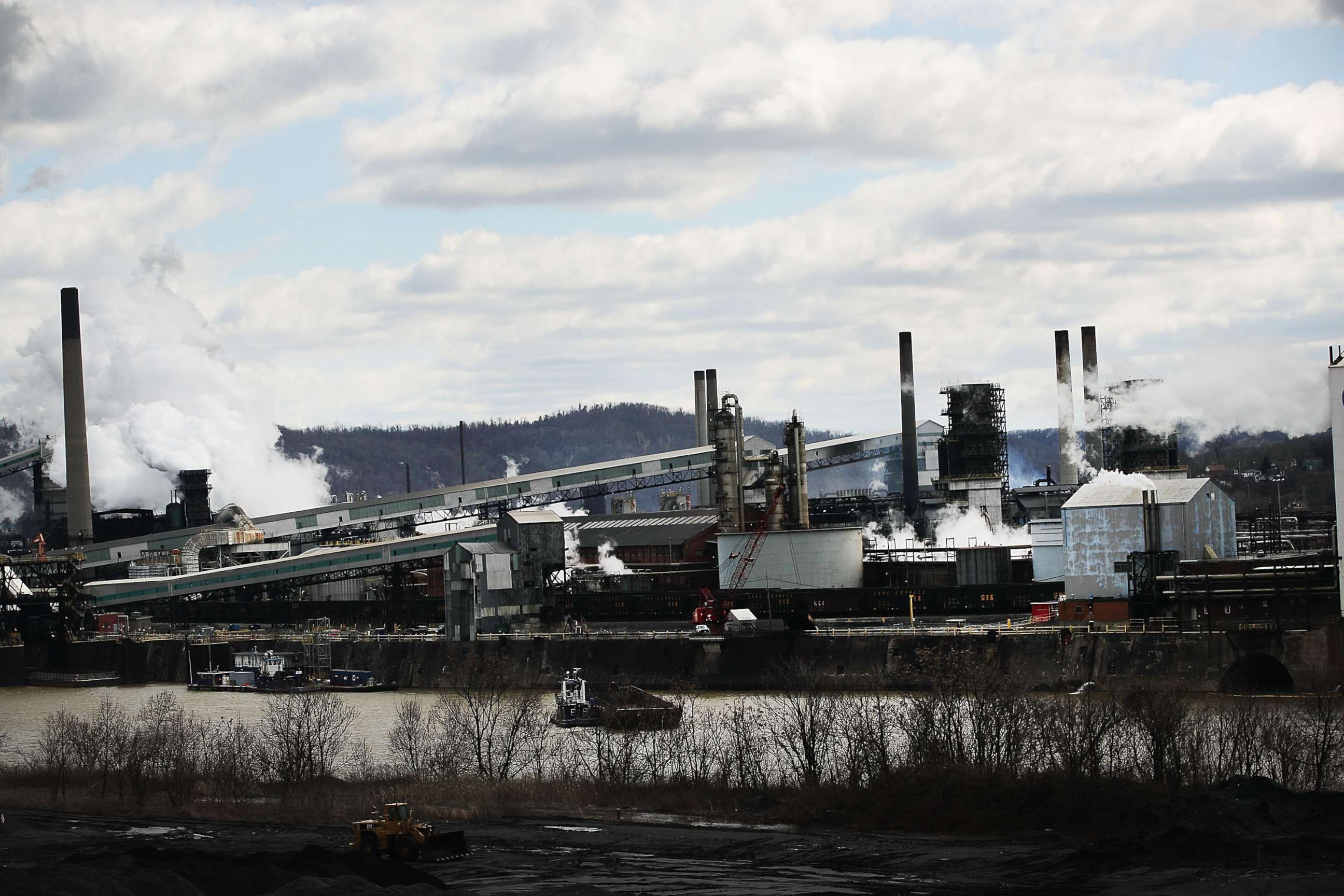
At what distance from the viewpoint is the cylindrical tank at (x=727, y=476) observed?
290 ft

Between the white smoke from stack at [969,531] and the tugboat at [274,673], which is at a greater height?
the white smoke from stack at [969,531]

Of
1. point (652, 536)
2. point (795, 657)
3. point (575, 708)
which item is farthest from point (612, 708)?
point (652, 536)

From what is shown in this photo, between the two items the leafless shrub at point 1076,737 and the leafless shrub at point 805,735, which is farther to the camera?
the leafless shrub at point 805,735

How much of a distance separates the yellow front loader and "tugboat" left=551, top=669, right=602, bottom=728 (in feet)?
66.4

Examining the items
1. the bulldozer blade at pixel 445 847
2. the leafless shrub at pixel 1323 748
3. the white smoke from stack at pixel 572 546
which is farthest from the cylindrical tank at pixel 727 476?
the bulldozer blade at pixel 445 847

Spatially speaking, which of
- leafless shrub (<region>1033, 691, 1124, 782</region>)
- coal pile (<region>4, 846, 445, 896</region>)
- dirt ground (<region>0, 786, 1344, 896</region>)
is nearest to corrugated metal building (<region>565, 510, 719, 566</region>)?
leafless shrub (<region>1033, 691, 1124, 782</region>)

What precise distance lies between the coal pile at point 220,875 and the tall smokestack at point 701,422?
91.7 metres

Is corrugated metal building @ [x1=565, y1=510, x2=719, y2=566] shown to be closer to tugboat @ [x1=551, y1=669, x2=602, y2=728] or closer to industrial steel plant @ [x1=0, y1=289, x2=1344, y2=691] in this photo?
→ industrial steel plant @ [x1=0, y1=289, x2=1344, y2=691]

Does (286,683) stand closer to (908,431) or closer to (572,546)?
(572,546)

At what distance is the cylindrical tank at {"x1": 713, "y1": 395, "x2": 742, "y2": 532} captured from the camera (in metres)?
88.4

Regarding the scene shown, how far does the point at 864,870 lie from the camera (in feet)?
97.6

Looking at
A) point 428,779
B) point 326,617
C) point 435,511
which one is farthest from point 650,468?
point 428,779

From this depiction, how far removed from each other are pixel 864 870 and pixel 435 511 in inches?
2734

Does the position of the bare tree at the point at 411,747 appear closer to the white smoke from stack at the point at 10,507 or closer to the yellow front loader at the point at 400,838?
the yellow front loader at the point at 400,838
